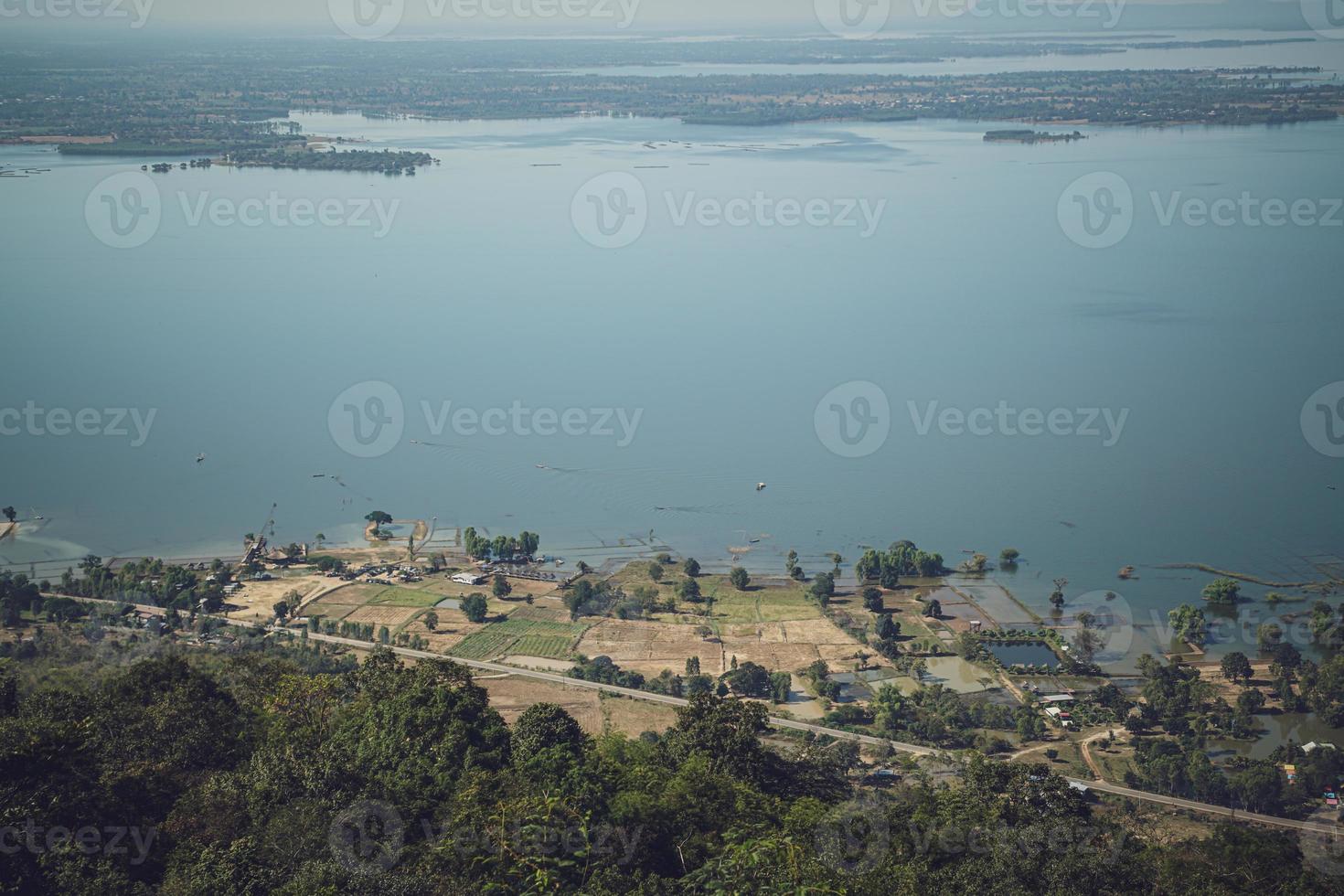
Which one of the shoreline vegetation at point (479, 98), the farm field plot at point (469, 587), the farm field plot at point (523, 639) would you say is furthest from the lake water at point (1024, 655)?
the shoreline vegetation at point (479, 98)

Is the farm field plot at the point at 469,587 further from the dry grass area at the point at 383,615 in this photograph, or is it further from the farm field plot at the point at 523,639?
the farm field plot at the point at 523,639

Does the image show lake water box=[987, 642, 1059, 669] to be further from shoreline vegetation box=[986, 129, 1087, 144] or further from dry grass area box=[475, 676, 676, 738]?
shoreline vegetation box=[986, 129, 1087, 144]

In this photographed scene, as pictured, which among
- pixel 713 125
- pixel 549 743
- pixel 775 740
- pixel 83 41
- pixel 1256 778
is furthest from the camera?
pixel 83 41

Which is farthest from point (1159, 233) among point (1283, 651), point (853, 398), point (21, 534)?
point (21, 534)

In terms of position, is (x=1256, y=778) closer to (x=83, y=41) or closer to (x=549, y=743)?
(x=549, y=743)

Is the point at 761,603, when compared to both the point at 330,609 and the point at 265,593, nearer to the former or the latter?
the point at 330,609

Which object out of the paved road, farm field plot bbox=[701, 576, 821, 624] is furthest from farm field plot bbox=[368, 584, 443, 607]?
farm field plot bbox=[701, 576, 821, 624]

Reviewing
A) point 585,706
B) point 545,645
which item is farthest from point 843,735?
point 545,645
